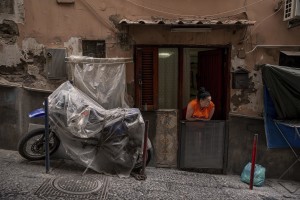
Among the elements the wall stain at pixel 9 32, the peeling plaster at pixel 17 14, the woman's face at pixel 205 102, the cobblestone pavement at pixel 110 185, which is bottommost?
the cobblestone pavement at pixel 110 185

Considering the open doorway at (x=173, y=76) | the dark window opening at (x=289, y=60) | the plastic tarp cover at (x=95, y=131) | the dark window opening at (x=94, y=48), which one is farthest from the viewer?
the dark window opening at (x=289, y=60)

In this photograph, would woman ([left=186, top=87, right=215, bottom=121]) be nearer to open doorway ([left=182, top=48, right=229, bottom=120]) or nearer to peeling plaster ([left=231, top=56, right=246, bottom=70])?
open doorway ([left=182, top=48, right=229, bottom=120])

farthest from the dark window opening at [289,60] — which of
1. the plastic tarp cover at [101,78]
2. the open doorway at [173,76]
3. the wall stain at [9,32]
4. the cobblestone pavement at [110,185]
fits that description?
the wall stain at [9,32]

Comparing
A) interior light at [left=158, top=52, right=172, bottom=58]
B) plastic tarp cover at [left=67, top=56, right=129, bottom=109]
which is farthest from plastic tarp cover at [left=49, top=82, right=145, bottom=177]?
interior light at [left=158, top=52, right=172, bottom=58]

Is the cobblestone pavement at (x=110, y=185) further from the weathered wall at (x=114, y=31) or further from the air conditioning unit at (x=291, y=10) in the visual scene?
the air conditioning unit at (x=291, y=10)

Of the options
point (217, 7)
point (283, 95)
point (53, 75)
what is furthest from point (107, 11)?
point (283, 95)

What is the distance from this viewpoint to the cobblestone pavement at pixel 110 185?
17.2 feet

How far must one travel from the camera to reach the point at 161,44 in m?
7.22

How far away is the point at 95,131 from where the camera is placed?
6.01 m

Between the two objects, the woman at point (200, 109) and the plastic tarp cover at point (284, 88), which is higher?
the plastic tarp cover at point (284, 88)

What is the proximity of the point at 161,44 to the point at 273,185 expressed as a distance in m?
3.91

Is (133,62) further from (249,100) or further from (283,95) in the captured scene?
(283,95)

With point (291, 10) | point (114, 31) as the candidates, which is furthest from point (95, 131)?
point (291, 10)

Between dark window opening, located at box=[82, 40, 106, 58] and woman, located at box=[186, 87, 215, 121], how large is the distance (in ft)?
7.14
